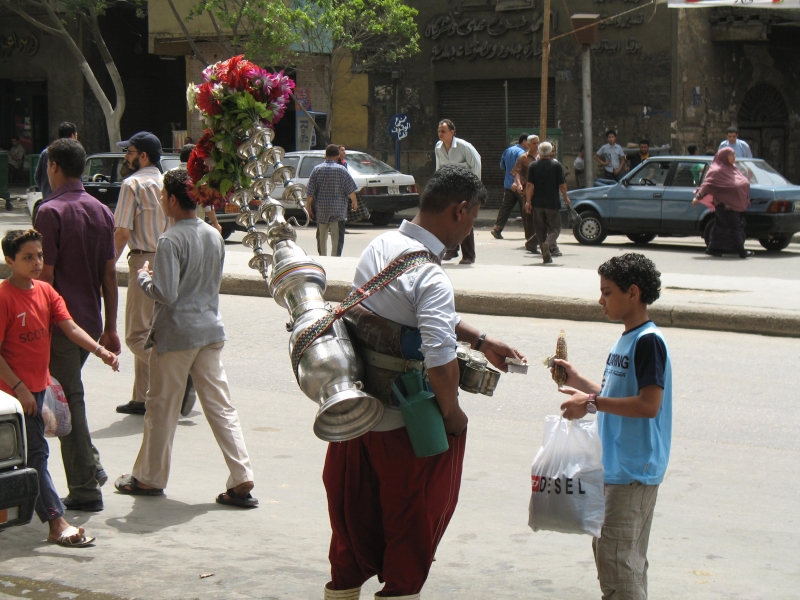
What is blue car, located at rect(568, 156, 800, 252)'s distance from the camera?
16.2m

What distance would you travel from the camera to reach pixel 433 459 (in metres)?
3.46

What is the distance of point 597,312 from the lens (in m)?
10.6

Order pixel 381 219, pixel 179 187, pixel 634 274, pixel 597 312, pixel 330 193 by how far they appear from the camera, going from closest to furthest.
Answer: pixel 634 274 → pixel 179 187 → pixel 597 312 → pixel 330 193 → pixel 381 219

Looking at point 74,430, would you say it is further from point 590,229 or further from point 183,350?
point 590,229

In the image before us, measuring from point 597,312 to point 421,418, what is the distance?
757 cm

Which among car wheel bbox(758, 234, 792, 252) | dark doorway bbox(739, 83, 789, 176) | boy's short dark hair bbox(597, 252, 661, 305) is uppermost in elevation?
dark doorway bbox(739, 83, 789, 176)

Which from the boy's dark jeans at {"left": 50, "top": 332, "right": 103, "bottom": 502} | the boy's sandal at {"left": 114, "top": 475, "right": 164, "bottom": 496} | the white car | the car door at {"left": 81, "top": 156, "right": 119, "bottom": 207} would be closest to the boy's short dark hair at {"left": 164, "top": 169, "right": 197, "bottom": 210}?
the boy's dark jeans at {"left": 50, "top": 332, "right": 103, "bottom": 502}

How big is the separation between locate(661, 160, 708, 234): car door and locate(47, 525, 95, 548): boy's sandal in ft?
45.2

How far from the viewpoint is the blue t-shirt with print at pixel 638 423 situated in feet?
11.8

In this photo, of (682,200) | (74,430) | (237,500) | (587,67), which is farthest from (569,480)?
(587,67)

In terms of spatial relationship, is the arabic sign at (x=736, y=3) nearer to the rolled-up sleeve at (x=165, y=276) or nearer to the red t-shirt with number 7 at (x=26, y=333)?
the rolled-up sleeve at (x=165, y=276)

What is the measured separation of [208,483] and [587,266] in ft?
32.6

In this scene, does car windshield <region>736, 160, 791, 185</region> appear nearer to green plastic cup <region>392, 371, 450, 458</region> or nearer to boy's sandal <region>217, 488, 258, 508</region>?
boy's sandal <region>217, 488, 258, 508</region>

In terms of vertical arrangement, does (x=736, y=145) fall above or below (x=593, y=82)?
below
